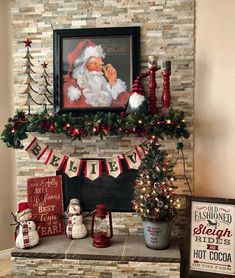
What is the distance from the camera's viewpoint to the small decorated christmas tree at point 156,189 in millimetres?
2463

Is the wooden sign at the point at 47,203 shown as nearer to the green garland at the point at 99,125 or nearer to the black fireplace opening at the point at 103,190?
the black fireplace opening at the point at 103,190

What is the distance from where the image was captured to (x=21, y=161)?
9.52ft

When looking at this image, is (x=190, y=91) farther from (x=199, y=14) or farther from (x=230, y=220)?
(x=230, y=220)

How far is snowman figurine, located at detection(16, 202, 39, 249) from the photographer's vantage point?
8.34 ft

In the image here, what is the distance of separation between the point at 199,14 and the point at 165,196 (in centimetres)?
154

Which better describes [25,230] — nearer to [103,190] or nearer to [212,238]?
[103,190]

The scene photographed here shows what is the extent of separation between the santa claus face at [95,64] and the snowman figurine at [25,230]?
1308 mm

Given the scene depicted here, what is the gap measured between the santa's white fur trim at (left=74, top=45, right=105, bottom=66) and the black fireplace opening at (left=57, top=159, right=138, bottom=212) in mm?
921

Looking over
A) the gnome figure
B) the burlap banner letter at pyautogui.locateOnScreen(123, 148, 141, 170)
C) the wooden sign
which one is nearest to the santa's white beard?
the gnome figure

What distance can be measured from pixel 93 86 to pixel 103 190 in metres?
0.93

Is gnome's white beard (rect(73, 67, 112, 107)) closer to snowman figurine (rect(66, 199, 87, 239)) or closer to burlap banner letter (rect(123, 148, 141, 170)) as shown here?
burlap banner letter (rect(123, 148, 141, 170))

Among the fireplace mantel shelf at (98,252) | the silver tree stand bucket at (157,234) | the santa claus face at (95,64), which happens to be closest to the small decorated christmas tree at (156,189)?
the silver tree stand bucket at (157,234)

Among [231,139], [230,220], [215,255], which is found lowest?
[215,255]

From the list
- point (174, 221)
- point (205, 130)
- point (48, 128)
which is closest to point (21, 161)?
point (48, 128)
